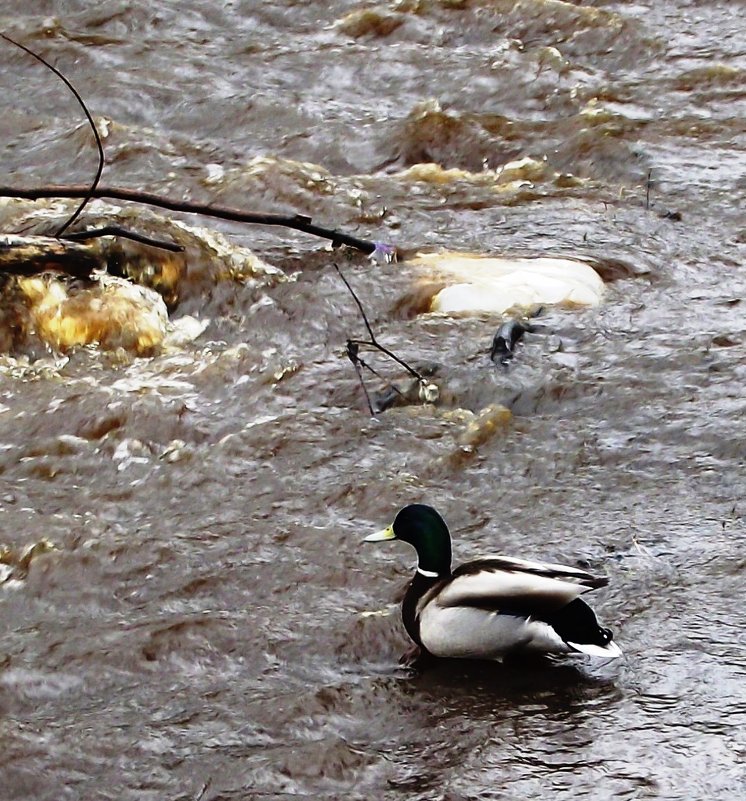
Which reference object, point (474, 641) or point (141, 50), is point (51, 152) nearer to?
point (141, 50)

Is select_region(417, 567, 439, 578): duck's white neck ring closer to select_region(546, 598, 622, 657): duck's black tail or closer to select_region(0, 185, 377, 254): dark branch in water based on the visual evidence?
select_region(546, 598, 622, 657): duck's black tail

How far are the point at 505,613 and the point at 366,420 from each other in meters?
2.00

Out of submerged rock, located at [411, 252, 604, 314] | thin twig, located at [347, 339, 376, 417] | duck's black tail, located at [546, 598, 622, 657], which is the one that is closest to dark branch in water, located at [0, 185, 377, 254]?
thin twig, located at [347, 339, 376, 417]

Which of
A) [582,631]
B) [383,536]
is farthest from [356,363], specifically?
[582,631]

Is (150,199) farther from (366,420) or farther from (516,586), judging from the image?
(516,586)

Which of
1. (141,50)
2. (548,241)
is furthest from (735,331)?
(141,50)

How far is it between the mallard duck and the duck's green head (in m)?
0.07

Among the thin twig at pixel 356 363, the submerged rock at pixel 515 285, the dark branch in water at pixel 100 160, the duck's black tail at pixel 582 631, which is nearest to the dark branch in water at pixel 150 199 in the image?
the dark branch in water at pixel 100 160

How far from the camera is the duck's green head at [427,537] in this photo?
5148 mm

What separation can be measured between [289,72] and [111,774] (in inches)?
281

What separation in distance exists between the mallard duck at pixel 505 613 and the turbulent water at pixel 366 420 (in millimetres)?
107

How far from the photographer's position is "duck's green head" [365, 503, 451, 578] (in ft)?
16.9

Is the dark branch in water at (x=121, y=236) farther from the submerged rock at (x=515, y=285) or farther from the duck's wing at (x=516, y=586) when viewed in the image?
the duck's wing at (x=516, y=586)

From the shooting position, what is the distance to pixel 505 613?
4.84 meters
